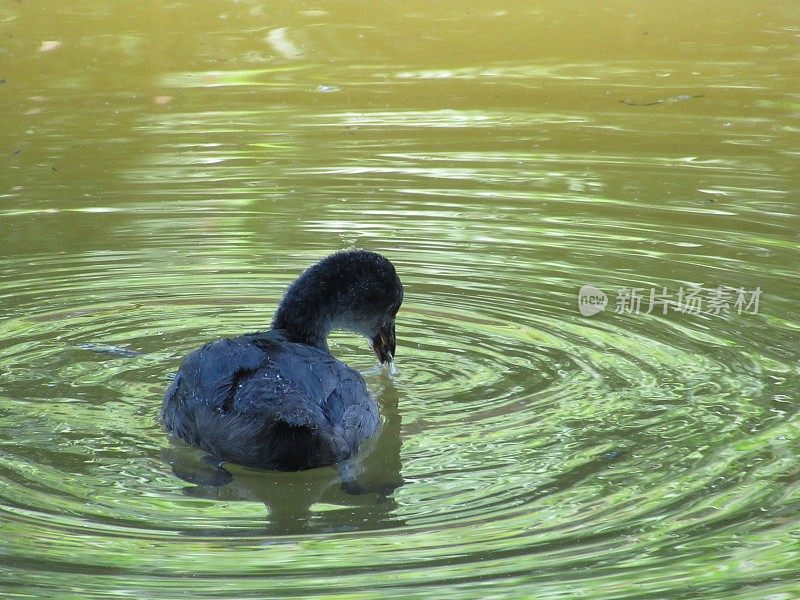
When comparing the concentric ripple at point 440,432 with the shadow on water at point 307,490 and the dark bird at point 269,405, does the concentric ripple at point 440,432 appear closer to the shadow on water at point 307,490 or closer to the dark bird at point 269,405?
the shadow on water at point 307,490

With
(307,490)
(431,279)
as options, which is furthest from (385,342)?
(307,490)

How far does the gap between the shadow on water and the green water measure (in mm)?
18

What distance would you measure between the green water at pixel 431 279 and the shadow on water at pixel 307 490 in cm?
2

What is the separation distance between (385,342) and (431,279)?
1332 mm

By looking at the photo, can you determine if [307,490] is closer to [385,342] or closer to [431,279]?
[385,342]

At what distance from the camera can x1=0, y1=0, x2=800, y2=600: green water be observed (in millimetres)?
4953

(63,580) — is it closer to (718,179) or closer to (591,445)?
(591,445)

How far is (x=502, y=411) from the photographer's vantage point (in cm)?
636

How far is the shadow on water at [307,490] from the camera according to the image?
5305 millimetres

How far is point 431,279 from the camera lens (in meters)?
8.47

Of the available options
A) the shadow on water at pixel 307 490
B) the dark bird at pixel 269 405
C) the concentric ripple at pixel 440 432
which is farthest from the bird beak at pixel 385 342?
the shadow on water at pixel 307 490

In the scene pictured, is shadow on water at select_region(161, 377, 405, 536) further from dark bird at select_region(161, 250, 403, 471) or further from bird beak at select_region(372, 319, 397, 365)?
bird beak at select_region(372, 319, 397, 365)

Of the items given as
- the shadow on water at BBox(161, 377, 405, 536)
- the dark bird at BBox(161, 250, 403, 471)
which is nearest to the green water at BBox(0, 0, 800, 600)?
the shadow on water at BBox(161, 377, 405, 536)

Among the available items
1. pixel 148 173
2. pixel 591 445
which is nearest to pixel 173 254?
pixel 148 173
